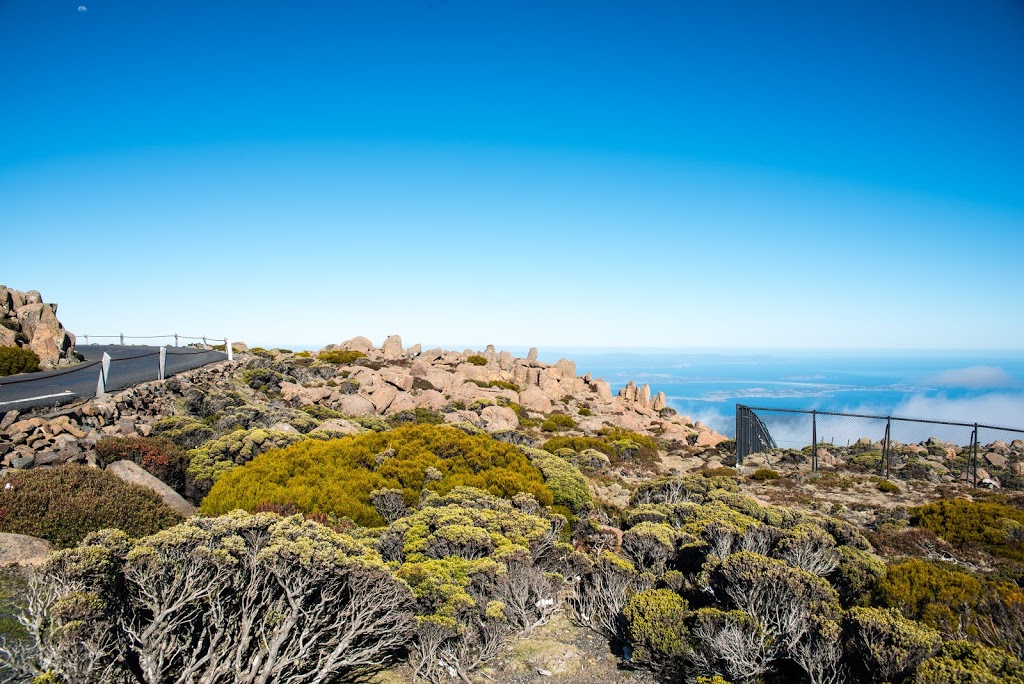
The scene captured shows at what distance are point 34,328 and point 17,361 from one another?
175 inches

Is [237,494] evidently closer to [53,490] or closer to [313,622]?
[53,490]

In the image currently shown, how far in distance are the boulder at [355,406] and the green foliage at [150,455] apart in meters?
Answer: 9.83

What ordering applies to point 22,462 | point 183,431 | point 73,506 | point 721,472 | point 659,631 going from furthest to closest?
point 721,472 → point 183,431 → point 22,462 → point 73,506 → point 659,631

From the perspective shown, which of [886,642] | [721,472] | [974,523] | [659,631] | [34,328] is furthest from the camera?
[34,328]

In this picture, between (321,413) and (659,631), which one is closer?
(659,631)

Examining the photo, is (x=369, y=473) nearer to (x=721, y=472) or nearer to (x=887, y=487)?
(x=721, y=472)

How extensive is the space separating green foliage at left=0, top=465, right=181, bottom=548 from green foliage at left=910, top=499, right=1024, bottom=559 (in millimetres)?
14681

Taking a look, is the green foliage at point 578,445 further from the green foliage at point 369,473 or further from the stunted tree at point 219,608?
the stunted tree at point 219,608

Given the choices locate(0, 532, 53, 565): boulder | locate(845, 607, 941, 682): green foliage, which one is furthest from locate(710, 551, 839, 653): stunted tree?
locate(0, 532, 53, 565): boulder

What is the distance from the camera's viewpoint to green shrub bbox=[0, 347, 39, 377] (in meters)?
15.8

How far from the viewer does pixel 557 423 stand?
2478 cm

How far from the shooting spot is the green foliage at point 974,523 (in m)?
10.1

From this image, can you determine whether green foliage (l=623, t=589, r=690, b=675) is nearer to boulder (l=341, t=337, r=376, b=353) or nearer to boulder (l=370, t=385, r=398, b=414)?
boulder (l=370, t=385, r=398, b=414)

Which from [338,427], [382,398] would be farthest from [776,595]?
[382,398]
